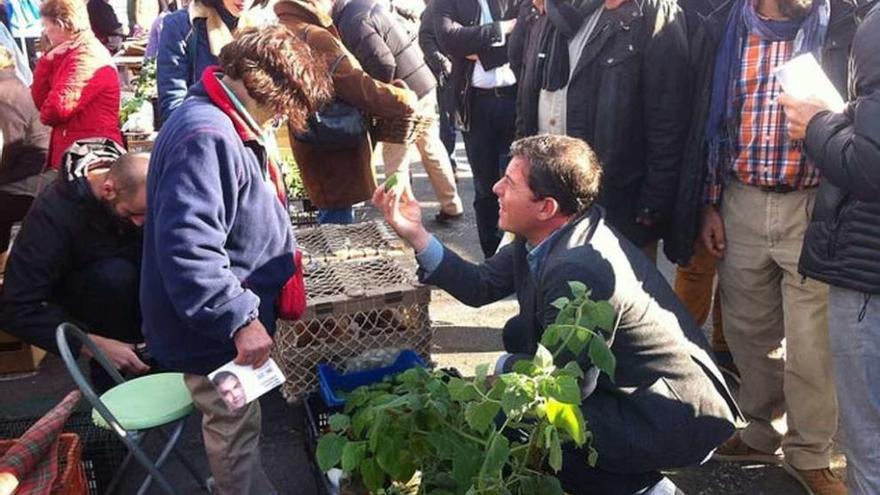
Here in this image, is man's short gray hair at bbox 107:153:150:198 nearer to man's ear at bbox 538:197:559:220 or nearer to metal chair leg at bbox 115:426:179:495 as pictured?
metal chair leg at bbox 115:426:179:495

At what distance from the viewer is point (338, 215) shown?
15.3 feet

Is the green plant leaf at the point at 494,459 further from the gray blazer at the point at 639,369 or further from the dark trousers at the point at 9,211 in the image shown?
the dark trousers at the point at 9,211

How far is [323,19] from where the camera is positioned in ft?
13.5

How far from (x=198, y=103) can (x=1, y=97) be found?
2418 mm

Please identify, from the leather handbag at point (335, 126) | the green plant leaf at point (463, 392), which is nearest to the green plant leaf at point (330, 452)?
the green plant leaf at point (463, 392)

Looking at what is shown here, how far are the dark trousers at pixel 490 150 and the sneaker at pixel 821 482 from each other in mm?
2286

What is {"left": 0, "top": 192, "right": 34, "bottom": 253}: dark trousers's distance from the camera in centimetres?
434

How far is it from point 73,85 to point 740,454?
404cm

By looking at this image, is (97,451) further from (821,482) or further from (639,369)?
(821,482)

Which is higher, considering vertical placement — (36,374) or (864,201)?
(864,201)

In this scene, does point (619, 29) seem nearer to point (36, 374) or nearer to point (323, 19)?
point (323, 19)

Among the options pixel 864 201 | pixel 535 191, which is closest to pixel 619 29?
pixel 535 191

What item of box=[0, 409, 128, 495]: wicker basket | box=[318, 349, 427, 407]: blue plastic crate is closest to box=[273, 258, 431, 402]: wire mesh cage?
box=[318, 349, 427, 407]: blue plastic crate

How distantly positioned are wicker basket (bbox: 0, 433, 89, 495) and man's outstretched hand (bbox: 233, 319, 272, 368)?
62 cm
